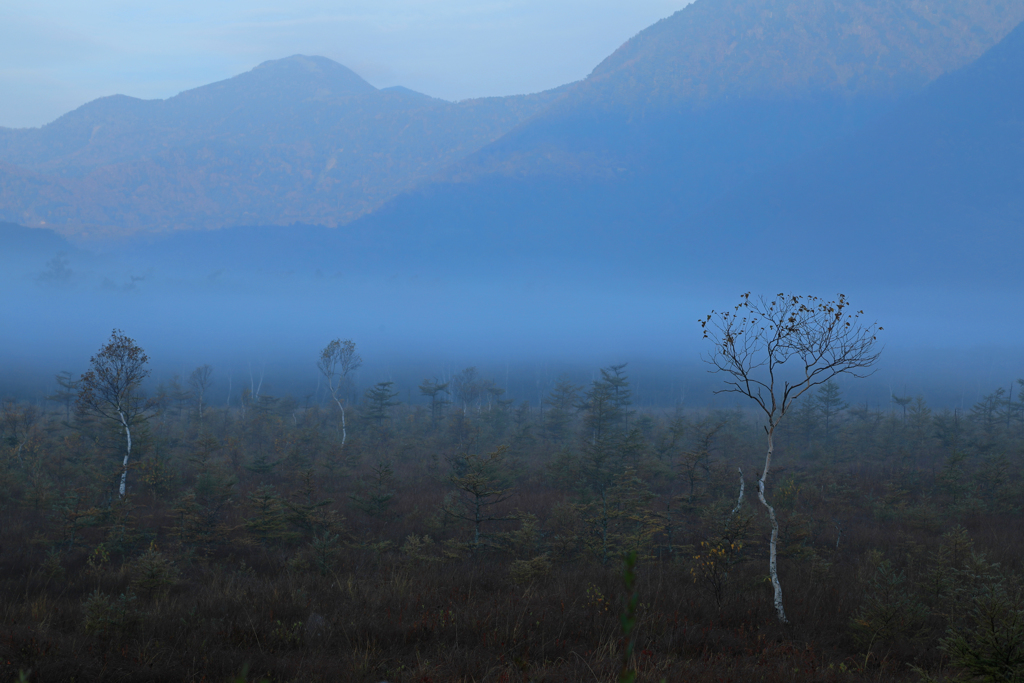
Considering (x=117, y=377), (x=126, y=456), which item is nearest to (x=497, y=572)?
(x=126, y=456)

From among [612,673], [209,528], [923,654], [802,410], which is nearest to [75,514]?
[209,528]

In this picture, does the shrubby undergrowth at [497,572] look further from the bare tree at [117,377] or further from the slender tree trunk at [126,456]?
the bare tree at [117,377]

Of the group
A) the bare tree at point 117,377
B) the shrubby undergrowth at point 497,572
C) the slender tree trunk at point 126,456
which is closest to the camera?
the shrubby undergrowth at point 497,572

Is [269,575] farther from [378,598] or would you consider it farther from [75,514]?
[75,514]

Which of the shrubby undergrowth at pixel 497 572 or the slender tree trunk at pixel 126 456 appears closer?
the shrubby undergrowth at pixel 497 572

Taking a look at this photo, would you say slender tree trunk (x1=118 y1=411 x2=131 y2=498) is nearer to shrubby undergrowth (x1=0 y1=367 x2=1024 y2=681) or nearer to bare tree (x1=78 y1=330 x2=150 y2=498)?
bare tree (x1=78 y1=330 x2=150 y2=498)

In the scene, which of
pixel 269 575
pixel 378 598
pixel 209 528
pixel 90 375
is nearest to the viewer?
pixel 378 598

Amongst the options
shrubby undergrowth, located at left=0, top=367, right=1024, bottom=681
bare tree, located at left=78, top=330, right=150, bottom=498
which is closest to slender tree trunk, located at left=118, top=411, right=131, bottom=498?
bare tree, located at left=78, top=330, right=150, bottom=498

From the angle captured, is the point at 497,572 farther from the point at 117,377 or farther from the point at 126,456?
the point at 117,377

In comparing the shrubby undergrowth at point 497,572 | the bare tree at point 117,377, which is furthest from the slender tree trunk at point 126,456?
the shrubby undergrowth at point 497,572

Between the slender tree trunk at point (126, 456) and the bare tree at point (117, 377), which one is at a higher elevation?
the bare tree at point (117, 377)

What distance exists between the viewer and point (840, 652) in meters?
8.55

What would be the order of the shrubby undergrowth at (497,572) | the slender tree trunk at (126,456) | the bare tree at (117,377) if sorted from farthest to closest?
the bare tree at (117,377), the slender tree trunk at (126,456), the shrubby undergrowth at (497,572)

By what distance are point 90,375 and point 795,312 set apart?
2522 centimetres
